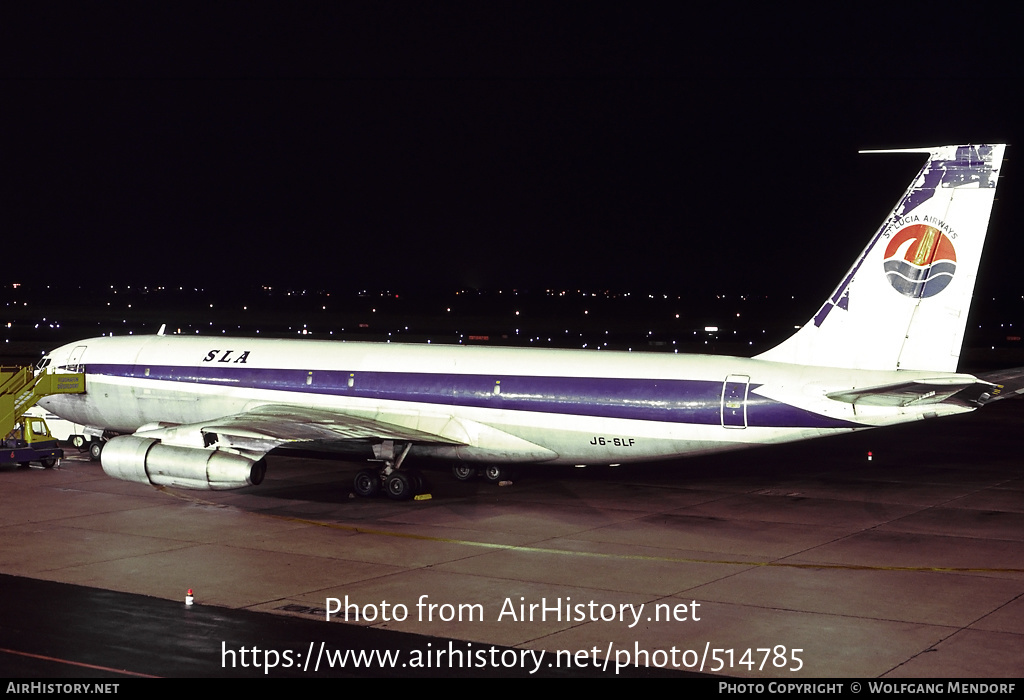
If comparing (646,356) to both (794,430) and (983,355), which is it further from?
(983,355)

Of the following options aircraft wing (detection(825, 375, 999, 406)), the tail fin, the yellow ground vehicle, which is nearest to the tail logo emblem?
the tail fin

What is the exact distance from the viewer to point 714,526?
2602 cm

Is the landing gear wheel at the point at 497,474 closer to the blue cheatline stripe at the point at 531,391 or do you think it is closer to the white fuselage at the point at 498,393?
the white fuselage at the point at 498,393

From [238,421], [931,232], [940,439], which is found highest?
[931,232]

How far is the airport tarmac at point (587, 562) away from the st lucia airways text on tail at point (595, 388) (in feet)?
5.38

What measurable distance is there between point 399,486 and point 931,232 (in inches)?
606

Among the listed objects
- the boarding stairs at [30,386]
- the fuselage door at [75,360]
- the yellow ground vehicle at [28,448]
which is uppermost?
the fuselage door at [75,360]

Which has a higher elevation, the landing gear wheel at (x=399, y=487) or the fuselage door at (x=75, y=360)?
the fuselage door at (x=75, y=360)

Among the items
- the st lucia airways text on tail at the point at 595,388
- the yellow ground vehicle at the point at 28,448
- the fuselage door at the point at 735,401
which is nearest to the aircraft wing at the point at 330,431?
the st lucia airways text on tail at the point at 595,388

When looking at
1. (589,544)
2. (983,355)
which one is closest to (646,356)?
(589,544)

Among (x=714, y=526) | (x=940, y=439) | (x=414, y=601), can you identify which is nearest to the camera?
(x=414, y=601)

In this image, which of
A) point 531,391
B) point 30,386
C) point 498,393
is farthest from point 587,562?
point 30,386

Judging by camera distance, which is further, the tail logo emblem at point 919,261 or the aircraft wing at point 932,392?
the tail logo emblem at point 919,261

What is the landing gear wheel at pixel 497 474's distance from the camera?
106 ft
